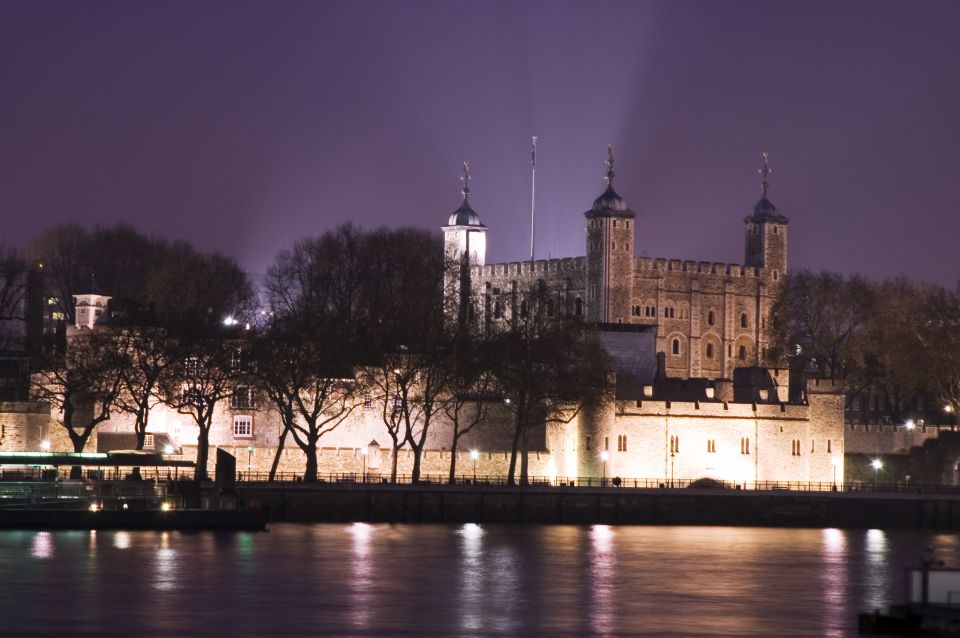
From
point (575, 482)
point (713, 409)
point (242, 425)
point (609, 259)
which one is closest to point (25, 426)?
point (242, 425)

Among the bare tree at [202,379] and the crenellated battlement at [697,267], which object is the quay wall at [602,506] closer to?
the bare tree at [202,379]

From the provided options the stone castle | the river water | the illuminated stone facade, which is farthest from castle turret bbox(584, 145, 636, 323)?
the river water

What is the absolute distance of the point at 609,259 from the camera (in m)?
157

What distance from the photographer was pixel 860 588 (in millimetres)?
67500

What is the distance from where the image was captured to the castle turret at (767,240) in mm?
166000

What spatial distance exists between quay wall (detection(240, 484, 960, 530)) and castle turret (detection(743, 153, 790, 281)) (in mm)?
62798

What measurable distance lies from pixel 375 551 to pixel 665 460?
111ft

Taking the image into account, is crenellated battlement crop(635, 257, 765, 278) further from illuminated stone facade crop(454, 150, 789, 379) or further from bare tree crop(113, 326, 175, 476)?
bare tree crop(113, 326, 175, 476)

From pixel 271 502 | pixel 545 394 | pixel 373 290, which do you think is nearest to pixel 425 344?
pixel 545 394

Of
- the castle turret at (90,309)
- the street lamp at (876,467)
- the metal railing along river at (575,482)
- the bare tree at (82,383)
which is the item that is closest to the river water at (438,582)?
the metal railing along river at (575,482)

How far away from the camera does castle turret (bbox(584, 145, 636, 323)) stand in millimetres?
155375

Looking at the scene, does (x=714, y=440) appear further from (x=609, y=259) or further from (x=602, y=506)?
(x=609, y=259)

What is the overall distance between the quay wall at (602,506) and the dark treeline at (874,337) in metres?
17.8

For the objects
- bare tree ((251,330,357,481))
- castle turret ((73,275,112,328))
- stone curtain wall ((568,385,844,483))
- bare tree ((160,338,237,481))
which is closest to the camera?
bare tree ((251,330,357,481))
